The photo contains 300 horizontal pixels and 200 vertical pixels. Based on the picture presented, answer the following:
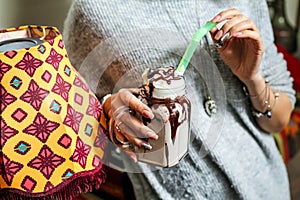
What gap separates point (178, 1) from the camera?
2.06 ft

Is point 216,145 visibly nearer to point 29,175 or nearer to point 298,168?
point 29,175

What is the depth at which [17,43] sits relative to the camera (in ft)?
1.32

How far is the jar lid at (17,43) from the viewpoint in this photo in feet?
1.30

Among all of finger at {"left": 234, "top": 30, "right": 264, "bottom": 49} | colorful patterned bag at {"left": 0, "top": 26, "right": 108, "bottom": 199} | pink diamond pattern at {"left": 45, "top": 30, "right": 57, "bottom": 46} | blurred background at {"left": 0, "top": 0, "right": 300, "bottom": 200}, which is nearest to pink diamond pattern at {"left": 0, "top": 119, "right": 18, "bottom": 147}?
colorful patterned bag at {"left": 0, "top": 26, "right": 108, "bottom": 199}

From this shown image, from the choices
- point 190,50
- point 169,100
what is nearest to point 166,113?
point 169,100

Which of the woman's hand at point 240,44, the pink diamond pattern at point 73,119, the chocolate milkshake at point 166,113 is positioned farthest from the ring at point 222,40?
the pink diamond pattern at point 73,119

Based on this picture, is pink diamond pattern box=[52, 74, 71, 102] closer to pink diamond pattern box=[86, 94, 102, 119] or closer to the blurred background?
pink diamond pattern box=[86, 94, 102, 119]

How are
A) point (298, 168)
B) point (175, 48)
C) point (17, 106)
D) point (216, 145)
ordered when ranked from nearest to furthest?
point (17, 106)
point (175, 48)
point (216, 145)
point (298, 168)

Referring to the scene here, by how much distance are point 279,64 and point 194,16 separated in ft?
0.71

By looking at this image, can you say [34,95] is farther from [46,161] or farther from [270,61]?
[270,61]

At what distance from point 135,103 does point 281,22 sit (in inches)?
54.8

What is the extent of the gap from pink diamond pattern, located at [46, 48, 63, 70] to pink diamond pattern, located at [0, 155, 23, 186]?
0.09 metres

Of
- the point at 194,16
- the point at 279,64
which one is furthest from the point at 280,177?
the point at 194,16

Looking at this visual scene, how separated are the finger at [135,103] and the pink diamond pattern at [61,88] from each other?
0.07 metres
